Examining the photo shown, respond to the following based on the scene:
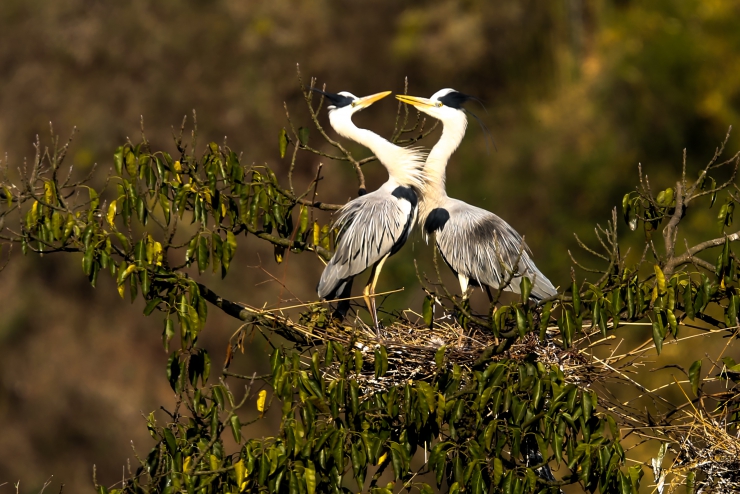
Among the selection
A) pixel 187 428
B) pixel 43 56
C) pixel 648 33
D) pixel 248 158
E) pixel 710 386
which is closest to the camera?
pixel 187 428

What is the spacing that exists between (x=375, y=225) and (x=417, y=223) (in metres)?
0.66

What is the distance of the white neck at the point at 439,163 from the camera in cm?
570

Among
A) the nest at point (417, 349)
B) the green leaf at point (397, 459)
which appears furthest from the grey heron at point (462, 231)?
the green leaf at point (397, 459)

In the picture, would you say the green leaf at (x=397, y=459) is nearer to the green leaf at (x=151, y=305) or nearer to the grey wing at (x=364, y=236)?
the green leaf at (x=151, y=305)

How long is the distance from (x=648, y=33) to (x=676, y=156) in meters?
1.73

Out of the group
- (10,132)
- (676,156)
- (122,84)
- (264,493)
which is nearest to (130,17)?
(122,84)

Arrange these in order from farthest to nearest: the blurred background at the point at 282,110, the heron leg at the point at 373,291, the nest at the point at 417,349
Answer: the blurred background at the point at 282,110 → the heron leg at the point at 373,291 → the nest at the point at 417,349

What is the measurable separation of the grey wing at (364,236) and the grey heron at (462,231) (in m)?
0.35

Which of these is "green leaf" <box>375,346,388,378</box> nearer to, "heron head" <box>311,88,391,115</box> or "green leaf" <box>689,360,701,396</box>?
Answer: "green leaf" <box>689,360,701,396</box>

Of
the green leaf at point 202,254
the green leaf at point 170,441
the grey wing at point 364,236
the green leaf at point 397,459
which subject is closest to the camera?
the green leaf at point 397,459

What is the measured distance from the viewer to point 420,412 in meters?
3.21

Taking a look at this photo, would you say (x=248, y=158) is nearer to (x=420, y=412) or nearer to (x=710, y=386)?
(x=710, y=386)

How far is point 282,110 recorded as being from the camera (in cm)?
1461

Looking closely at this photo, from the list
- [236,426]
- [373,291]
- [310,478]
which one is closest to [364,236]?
[373,291]
